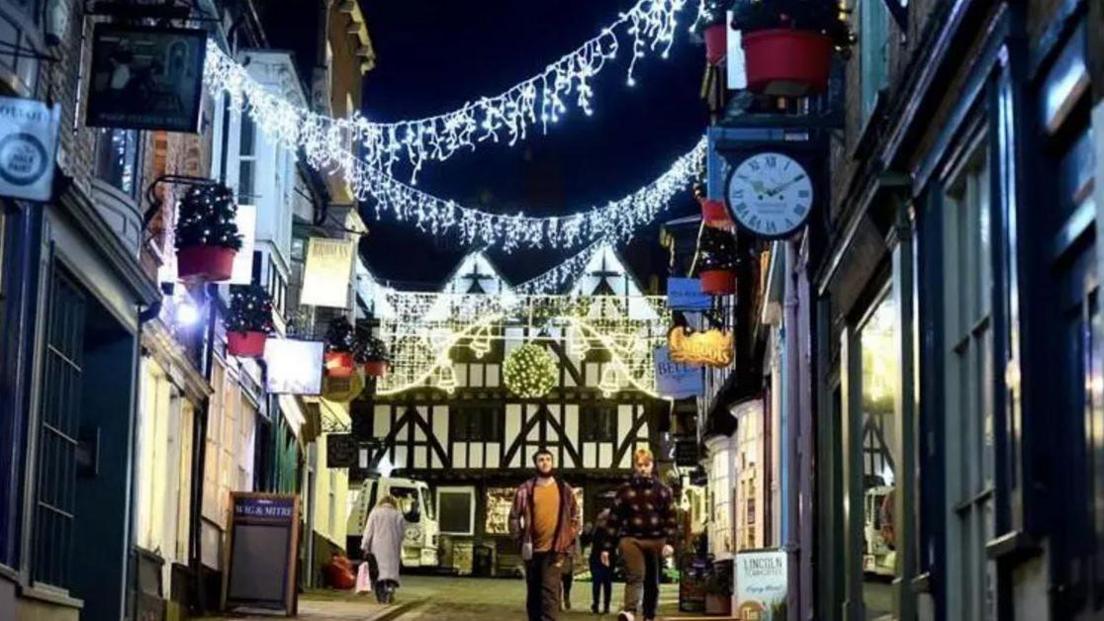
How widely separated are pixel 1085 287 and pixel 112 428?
13.4m

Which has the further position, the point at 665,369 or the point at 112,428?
the point at 665,369

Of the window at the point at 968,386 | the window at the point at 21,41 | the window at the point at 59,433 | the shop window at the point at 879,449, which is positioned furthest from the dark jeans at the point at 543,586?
the window at the point at 968,386

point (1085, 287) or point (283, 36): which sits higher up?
point (283, 36)

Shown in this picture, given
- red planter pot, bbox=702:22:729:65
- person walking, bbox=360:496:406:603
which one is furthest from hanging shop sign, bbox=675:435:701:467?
red planter pot, bbox=702:22:729:65

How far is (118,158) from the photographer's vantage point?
60.8 feet

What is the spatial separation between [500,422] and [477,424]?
81 centimetres

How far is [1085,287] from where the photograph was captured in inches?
270

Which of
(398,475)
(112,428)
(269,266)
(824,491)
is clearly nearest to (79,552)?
(112,428)

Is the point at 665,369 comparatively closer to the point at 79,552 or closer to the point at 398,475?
the point at 79,552

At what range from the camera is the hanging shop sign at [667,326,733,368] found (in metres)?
30.4

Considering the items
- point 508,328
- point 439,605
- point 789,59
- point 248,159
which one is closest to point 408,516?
point 508,328

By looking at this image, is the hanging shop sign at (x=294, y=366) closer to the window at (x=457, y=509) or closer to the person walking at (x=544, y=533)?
the person walking at (x=544, y=533)

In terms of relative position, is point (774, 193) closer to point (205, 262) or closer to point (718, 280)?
point (205, 262)

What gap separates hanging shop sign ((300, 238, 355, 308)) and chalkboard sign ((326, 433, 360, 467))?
950cm
